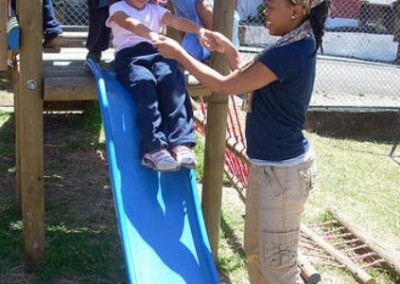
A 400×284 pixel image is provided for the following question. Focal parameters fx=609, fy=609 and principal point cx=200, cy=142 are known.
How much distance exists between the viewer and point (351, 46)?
49.0 ft

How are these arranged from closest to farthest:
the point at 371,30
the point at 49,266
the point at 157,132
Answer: the point at 157,132 → the point at 49,266 → the point at 371,30

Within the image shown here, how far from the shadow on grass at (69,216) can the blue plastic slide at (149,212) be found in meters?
0.77

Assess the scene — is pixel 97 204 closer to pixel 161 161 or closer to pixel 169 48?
pixel 161 161

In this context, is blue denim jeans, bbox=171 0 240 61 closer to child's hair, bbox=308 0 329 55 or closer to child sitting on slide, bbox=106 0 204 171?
child sitting on slide, bbox=106 0 204 171

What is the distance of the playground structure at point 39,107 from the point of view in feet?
10.7

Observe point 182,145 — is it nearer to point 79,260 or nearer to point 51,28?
point 79,260

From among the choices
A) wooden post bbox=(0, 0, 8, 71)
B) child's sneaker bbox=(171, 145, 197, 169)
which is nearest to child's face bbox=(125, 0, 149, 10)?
wooden post bbox=(0, 0, 8, 71)

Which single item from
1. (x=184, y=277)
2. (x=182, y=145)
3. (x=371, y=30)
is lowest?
(x=371, y=30)

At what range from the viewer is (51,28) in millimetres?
4719

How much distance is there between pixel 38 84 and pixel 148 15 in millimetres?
718

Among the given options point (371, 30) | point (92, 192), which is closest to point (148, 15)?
point (92, 192)

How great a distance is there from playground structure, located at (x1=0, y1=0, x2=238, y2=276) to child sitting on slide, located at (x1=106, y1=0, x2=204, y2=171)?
21 cm

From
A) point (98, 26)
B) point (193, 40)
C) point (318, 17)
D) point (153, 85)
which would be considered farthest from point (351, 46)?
point (318, 17)

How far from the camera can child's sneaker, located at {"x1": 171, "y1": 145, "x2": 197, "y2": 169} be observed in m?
2.97
